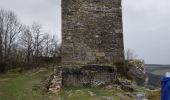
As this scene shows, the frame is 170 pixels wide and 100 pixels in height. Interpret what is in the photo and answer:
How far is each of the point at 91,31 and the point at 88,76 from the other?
2362mm

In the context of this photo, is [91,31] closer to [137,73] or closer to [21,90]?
[137,73]

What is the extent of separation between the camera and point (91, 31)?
57.5 feet

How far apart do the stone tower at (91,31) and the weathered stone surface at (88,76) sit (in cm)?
90

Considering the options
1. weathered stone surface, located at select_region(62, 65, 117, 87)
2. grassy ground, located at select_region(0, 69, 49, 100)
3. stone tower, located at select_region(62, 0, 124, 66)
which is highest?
stone tower, located at select_region(62, 0, 124, 66)

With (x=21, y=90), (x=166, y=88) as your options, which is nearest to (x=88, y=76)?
(x=21, y=90)

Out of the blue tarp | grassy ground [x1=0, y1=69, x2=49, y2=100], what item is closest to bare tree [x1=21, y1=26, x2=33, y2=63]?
grassy ground [x1=0, y1=69, x2=49, y2=100]

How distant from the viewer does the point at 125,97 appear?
1349 centimetres

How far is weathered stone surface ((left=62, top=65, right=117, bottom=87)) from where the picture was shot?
52.6 feet

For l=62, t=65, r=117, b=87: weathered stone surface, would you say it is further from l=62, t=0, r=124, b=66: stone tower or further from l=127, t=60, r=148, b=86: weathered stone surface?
l=127, t=60, r=148, b=86: weathered stone surface

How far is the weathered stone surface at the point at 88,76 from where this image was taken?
16031 millimetres

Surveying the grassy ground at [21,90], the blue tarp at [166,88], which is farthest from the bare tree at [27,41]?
the blue tarp at [166,88]

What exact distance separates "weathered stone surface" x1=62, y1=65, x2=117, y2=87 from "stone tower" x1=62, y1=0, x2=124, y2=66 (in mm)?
901

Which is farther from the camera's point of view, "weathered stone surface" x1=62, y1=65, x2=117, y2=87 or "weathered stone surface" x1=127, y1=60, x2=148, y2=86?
"weathered stone surface" x1=127, y1=60, x2=148, y2=86

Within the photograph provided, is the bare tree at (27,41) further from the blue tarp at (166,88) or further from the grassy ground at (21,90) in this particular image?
the blue tarp at (166,88)
